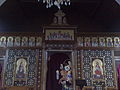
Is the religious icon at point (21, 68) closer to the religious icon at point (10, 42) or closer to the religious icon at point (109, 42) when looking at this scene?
the religious icon at point (10, 42)

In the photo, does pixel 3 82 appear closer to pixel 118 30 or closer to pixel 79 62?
pixel 79 62

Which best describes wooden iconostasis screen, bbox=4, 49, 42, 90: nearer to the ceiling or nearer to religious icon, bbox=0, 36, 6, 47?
religious icon, bbox=0, 36, 6, 47

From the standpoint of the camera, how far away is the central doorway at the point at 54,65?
8352 mm

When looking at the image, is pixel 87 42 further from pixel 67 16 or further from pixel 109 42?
pixel 67 16

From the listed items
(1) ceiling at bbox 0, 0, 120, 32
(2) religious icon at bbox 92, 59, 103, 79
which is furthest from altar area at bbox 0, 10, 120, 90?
(1) ceiling at bbox 0, 0, 120, 32

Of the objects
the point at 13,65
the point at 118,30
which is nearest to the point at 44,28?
the point at 13,65

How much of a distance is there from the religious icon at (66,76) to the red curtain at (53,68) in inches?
5.8

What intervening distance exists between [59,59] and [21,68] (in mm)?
1569

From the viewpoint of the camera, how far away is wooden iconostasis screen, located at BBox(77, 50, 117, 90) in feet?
27.1

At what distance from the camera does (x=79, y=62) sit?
8.48 metres

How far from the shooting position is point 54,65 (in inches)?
337

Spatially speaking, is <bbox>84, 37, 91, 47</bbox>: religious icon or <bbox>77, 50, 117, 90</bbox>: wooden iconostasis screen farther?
<bbox>84, 37, 91, 47</bbox>: religious icon

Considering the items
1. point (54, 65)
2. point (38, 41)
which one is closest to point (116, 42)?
point (54, 65)

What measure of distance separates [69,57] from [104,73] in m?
1.53
